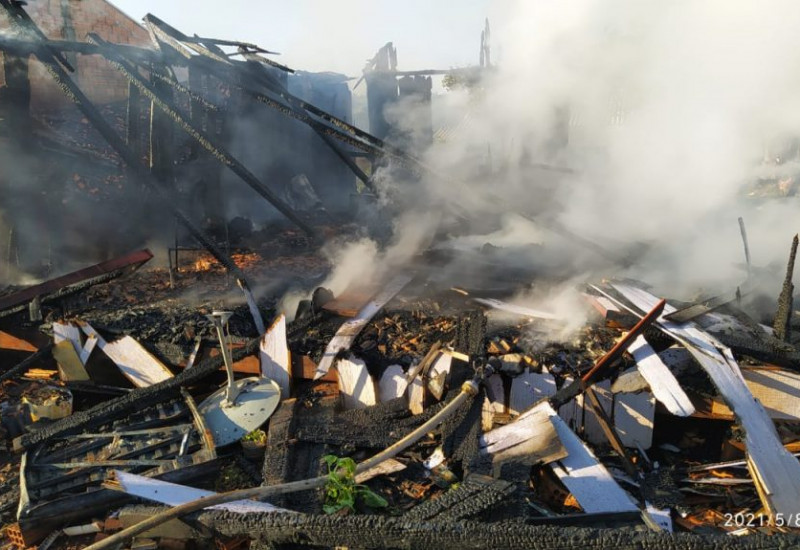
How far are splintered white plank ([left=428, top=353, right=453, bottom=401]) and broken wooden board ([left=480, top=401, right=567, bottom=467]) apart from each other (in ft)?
1.95

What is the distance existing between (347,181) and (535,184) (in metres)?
8.04

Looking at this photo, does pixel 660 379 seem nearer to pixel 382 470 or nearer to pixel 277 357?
pixel 382 470

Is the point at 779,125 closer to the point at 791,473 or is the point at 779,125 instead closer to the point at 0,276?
the point at 791,473

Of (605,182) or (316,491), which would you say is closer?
(316,491)

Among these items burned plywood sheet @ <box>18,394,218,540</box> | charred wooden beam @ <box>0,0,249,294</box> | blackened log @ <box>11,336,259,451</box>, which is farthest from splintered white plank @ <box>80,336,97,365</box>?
charred wooden beam @ <box>0,0,249,294</box>

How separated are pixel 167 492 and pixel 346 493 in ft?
4.75

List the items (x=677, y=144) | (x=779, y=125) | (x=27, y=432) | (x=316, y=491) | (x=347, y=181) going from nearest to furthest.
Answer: (x=316, y=491), (x=27, y=432), (x=779, y=125), (x=677, y=144), (x=347, y=181)

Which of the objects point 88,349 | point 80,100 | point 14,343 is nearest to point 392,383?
point 88,349

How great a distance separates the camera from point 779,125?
911cm

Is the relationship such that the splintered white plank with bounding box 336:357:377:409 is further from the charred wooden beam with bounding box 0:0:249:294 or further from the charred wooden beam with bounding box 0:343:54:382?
the charred wooden beam with bounding box 0:343:54:382

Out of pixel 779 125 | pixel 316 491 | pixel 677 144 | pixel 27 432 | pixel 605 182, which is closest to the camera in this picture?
pixel 316 491

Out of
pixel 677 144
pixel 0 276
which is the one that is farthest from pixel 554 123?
pixel 0 276

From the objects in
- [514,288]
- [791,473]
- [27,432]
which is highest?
[514,288]

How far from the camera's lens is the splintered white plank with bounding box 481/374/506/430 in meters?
4.98
